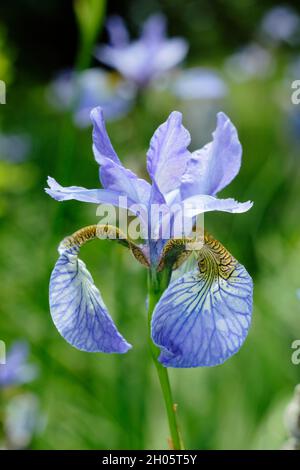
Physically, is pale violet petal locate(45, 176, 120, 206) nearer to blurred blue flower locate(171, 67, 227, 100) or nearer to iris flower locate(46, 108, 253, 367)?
iris flower locate(46, 108, 253, 367)

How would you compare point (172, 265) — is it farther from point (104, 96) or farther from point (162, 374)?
point (104, 96)

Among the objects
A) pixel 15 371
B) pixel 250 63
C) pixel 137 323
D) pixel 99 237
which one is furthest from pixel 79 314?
pixel 250 63

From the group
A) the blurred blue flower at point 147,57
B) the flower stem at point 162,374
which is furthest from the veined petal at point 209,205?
the blurred blue flower at point 147,57

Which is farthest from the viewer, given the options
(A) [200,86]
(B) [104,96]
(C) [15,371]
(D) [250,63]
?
(D) [250,63]

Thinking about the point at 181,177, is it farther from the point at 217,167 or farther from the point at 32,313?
the point at 32,313

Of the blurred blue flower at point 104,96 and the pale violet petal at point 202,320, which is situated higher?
the blurred blue flower at point 104,96

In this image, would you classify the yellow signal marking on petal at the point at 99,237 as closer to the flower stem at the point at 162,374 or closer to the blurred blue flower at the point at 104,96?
the flower stem at the point at 162,374

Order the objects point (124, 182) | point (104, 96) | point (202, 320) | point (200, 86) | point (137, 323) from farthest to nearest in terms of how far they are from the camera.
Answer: point (104, 96) < point (200, 86) < point (137, 323) < point (124, 182) < point (202, 320)
